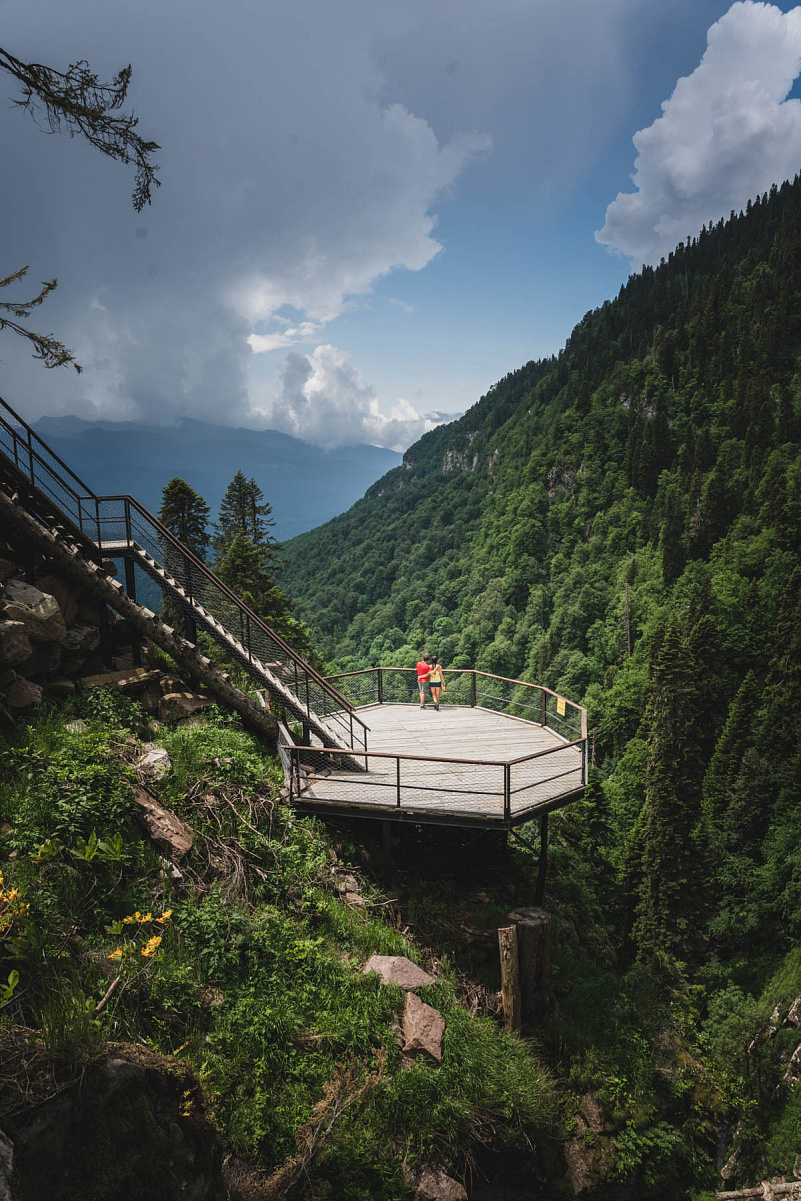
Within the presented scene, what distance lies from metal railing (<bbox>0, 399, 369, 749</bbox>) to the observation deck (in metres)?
0.79

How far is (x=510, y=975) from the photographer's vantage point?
7.64 metres

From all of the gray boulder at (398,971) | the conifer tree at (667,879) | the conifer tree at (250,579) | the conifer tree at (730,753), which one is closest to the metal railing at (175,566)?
the gray boulder at (398,971)

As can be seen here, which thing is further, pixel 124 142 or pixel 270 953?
pixel 270 953

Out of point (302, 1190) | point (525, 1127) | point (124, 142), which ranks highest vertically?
point (124, 142)

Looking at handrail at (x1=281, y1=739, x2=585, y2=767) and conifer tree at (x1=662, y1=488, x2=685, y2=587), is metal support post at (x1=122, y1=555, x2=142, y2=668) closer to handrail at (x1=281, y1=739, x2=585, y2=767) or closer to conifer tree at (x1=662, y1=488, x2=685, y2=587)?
handrail at (x1=281, y1=739, x2=585, y2=767)

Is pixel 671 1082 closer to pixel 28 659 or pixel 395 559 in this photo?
pixel 28 659

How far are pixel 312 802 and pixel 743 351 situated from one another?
120 meters

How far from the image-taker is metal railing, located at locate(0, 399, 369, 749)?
877 cm

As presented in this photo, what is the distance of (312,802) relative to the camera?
28.7 ft

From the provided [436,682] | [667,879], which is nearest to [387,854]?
[436,682]

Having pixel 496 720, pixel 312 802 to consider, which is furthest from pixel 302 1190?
pixel 496 720

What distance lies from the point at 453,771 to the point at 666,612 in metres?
69.8

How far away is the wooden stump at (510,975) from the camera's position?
7633 millimetres

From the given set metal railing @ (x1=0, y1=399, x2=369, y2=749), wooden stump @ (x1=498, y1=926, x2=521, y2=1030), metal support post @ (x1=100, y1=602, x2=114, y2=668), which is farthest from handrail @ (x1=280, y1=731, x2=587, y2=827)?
metal support post @ (x1=100, y1=602, x2=114, y2=668)
